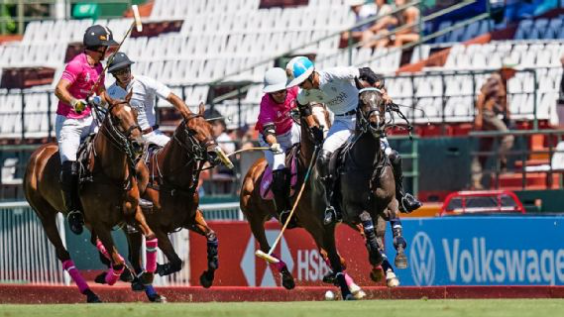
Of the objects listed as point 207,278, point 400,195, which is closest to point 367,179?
point 400,195

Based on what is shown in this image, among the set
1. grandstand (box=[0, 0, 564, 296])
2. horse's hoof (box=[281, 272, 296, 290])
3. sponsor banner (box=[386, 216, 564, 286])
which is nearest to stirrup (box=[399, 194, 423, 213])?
sponsor banner (box=[386, 216, 564, 286])

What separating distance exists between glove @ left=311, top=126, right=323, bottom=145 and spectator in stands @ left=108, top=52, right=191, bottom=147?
5.73 feet

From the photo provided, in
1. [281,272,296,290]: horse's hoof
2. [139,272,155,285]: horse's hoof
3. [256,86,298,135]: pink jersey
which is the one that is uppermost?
[256,86,298,135]: pink jersey

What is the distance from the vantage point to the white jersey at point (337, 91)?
16.0 m

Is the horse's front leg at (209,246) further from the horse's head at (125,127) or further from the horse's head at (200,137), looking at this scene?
the horse's head at (125,127)

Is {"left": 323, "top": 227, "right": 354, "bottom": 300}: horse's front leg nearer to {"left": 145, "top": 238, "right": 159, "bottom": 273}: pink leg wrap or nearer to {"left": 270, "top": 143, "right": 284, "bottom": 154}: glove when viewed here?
{"left": 270, "top": 143, "right": 284, "bottom": 154}: glove

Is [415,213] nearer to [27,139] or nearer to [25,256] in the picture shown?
[25,256]

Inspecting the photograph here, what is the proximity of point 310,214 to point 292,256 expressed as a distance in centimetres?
193

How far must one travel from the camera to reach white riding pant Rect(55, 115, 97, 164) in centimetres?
1684

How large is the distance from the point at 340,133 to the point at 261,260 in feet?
10.4

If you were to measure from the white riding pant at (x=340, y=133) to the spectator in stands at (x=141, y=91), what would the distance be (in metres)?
2.06

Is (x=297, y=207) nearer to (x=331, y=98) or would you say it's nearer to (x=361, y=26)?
(x=331, y=98)

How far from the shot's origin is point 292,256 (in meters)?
18.8

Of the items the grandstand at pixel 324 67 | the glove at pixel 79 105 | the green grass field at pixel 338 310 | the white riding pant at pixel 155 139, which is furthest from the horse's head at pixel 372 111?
the grandstand at pixel 324 67
